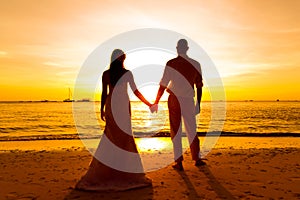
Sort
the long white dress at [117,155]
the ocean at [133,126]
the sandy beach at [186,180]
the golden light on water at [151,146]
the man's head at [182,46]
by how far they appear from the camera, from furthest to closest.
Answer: the ocean at [133,126], the golden light on water at [151,146], the man's head at [182,46], the long white dress at [117,155], the sandy beach at [186,180]

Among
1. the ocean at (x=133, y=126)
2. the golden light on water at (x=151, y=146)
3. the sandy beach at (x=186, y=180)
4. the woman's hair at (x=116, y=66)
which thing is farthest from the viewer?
the ocean at (x=133, y=126)

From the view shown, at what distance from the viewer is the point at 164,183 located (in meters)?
6.07

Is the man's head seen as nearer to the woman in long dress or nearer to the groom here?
the groom

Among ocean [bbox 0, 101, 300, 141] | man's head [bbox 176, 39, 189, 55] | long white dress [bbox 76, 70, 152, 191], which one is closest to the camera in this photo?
long white dress [bbox 76, 70, 152, 191]

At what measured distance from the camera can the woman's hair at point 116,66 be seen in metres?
5.89

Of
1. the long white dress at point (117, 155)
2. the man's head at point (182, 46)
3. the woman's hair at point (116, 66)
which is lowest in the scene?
the long white dress at point (117, 155)

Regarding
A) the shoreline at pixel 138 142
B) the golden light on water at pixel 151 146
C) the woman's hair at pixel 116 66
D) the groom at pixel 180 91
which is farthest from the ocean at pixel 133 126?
the woman's hair at pixel 116 66

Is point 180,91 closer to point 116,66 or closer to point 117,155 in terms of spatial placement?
point 116,66

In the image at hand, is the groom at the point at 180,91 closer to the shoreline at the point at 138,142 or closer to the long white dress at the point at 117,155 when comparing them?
the long white dress at the point at 117,155

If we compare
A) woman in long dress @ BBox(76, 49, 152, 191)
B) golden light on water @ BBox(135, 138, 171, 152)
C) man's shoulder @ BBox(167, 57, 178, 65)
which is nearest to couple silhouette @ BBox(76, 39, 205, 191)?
woman in long dress @ BBox(76, 49, 152, 191)

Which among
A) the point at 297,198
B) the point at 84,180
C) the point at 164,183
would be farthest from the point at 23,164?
the point at 297,198

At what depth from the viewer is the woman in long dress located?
18.6 feet

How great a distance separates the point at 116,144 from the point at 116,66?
1598 millimetres

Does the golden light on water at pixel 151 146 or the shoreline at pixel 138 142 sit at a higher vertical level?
the golden light on water at pixel 151 146
